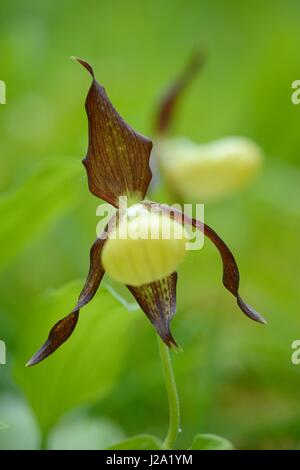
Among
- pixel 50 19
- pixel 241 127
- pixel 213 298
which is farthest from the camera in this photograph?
pixel 50 19

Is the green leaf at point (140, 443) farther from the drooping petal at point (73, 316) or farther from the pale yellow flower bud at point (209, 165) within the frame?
the pale yellow flower bud at point (209, 165)

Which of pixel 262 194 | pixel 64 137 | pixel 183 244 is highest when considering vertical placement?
pixel 183 244

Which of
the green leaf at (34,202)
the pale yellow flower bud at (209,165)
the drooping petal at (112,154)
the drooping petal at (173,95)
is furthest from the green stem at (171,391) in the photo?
A: the drooping petal at (173,95)

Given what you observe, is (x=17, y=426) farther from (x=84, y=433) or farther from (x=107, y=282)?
(x=107, y=282)

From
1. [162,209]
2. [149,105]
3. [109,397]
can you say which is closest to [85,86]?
[149,105]

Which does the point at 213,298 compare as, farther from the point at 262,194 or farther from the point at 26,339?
the point at 26,339

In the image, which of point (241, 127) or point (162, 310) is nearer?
point (162, 310)
